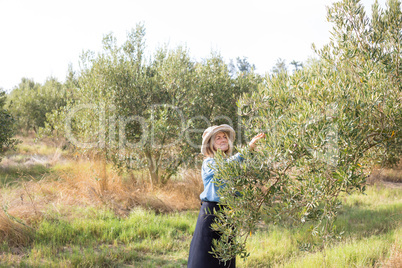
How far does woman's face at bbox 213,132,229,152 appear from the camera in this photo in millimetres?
4430

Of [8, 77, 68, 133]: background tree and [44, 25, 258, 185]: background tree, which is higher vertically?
[8, 77, 68, 133]: background tree

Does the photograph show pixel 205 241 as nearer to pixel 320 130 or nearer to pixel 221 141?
pixel 221 141

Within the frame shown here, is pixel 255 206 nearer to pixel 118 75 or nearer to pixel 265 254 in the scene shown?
pixel 265 254

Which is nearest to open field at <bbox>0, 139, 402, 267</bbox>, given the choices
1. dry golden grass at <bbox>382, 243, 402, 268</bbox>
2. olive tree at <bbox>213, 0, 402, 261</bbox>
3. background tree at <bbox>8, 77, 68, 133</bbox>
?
dry golden grass at <bbox>382, 243, 402, 268</bbox>

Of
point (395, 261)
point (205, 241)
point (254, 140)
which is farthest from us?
point (395, 261)

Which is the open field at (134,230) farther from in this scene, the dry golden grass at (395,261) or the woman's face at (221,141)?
the woman's face at (221,141)

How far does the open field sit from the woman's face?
1517mm

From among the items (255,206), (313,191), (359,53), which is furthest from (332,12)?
(255,206)

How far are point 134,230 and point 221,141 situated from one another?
4.62m

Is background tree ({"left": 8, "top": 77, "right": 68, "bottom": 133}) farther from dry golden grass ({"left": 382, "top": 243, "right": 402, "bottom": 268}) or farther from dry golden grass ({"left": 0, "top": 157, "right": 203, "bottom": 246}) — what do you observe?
dry golden grass ({"left": 382, "top": 243, "right": 402, "bottom": 268})

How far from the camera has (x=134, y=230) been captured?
25.9 ft

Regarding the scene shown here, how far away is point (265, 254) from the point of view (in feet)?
22.4

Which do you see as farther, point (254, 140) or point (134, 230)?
point (134, 230)

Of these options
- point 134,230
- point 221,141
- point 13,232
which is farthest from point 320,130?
point 13,232
